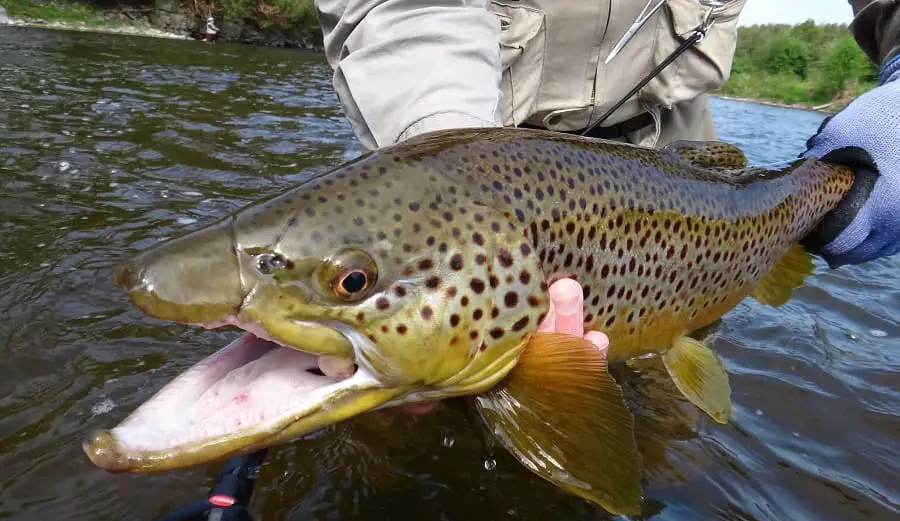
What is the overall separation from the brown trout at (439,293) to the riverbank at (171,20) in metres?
24.2

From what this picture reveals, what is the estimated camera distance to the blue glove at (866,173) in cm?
257

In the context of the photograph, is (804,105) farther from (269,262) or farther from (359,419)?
(269,262)

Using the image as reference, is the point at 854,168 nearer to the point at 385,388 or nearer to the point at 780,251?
the point at 780,251

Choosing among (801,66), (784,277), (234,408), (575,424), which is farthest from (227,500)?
(801,66)

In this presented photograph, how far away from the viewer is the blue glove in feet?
8.43

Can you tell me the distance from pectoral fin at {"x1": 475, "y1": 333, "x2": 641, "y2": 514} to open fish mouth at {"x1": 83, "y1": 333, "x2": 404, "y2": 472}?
0.38m

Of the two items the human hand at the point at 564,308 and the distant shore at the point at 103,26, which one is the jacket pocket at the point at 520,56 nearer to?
the human hand at the point at 564,308

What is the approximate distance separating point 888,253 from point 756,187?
1.09m

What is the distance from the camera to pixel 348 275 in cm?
140

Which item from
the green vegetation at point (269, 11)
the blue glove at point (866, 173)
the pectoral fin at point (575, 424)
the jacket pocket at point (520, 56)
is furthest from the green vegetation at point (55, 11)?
the pectoral fin at point (575, 424)

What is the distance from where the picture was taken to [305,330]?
136 cm

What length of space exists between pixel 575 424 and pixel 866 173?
1960 millimetres

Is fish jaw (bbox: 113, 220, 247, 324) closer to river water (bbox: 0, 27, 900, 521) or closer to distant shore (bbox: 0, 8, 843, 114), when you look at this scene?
river water (bbox: 0, 27, 900, 521)

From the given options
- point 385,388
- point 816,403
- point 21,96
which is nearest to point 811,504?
point 816,403
